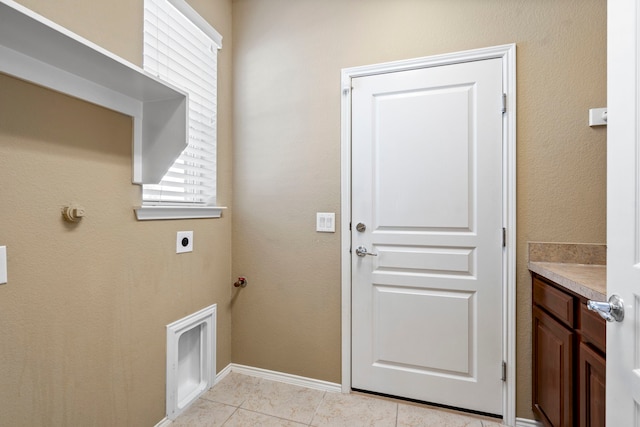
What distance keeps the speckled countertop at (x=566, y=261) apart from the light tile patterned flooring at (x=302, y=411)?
93 centimetres

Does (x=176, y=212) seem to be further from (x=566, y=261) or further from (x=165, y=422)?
(x=566, y=261)

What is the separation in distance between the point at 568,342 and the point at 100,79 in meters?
2.23

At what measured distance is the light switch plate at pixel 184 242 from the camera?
1.69 metres

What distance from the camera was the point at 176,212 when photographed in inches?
65.1

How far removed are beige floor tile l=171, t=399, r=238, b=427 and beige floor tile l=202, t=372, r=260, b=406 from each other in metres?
0.05

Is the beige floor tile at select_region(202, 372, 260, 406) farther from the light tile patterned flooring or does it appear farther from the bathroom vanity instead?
the bathroom vanity

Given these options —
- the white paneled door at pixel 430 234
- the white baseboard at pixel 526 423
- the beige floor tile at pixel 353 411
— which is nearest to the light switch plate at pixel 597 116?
the white paneled door at pixel 430 234

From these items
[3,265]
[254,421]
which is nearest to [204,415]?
[254,421]

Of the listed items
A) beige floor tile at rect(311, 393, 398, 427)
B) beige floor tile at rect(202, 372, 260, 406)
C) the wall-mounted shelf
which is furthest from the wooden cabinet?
the wall-mounted shelf

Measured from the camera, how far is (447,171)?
5.58 feet

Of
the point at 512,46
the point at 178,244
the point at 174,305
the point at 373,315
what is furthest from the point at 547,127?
the point at 174,305

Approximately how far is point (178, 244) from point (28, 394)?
83 cm

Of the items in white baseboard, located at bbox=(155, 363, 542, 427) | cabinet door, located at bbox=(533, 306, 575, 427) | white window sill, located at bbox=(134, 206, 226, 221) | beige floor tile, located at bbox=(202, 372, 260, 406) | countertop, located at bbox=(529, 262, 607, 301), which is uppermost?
Result: white window sill, located at bbox=(134, 206, 226, 221)

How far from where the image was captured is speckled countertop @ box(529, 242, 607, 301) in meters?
1.32
